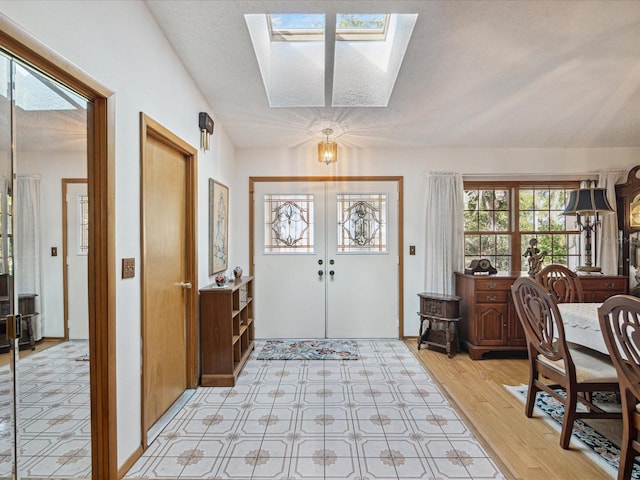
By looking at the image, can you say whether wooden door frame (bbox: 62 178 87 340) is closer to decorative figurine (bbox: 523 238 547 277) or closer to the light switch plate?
the light switch plate

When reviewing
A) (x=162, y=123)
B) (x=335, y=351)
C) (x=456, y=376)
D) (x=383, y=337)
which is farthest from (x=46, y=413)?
(x=383, y=337)

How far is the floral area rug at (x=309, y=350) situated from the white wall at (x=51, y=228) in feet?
7.92

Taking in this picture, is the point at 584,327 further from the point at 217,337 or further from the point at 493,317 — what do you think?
the point at 217,337

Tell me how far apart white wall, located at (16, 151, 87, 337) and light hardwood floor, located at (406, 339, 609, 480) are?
237 cm

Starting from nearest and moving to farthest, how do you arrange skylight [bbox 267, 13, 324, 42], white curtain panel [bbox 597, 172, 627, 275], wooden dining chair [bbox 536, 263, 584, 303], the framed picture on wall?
skylight [bbox 267, 13, 324, 42] < wooden dining chair [bbox 536, 263, 584, 303] < the framed picture on wall < white curtain panel [bbox 597, 172, 627, 275]

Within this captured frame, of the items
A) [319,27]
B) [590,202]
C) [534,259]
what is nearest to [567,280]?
[534,259]

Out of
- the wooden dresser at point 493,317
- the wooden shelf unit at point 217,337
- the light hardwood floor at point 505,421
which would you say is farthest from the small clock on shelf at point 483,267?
the wooden shelf unit at point 217,337

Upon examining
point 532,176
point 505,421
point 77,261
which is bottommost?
point 505,421

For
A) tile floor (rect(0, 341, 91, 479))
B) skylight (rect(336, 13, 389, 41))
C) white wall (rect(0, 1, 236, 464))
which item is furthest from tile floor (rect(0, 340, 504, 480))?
skylight (rect(336, 13, 389, 41))

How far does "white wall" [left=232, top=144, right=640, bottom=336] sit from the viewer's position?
413cm

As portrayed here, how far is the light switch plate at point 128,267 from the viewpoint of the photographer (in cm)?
183

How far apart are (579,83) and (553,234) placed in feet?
6.38

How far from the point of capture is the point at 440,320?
12.2 feet

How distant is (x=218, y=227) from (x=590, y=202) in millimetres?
3781
